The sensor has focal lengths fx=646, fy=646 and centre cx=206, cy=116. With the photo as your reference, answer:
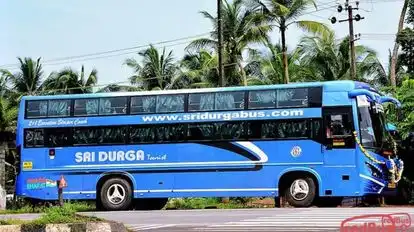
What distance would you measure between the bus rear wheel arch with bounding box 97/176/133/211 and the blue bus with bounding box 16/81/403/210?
0.03m

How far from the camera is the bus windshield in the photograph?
58.0ft

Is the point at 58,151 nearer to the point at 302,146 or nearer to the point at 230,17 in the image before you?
the point at 302,146

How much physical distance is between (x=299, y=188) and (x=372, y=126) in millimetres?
2670

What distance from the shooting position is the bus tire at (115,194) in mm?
19953

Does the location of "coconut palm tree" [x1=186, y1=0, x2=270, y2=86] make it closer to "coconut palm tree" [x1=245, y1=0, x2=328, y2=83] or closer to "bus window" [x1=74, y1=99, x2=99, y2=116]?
"coconut palm tree" [x1=245, y1=0, x2=328, y2=83]

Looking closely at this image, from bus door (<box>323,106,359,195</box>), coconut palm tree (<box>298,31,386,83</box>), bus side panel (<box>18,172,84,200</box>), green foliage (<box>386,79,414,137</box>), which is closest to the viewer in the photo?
bus door (<box>323,106,359,195</box>)

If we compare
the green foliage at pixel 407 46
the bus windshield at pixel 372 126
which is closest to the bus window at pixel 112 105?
the bus windshield at pixel 372 126

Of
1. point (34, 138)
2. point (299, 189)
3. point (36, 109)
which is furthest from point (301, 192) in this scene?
point (36, 109)

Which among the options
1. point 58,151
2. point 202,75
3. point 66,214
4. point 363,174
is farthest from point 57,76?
point 66,214

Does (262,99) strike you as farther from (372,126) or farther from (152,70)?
(152,70)

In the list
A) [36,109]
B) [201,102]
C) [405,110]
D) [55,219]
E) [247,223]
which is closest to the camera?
[55,219]

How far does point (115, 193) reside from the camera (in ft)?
65.7

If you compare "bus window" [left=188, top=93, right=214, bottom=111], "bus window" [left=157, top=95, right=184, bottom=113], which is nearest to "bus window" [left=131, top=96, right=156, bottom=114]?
"bus window" [left=157, top=95, right=184, bottom=113]

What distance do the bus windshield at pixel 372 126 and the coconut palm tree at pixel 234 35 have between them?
49.2ft
